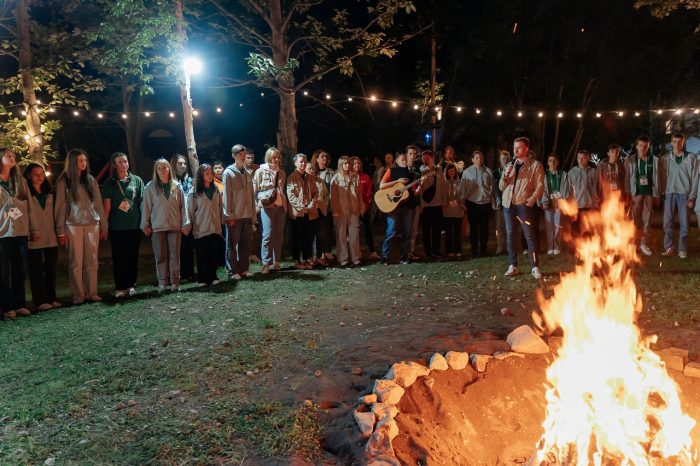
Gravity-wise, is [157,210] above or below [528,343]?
above

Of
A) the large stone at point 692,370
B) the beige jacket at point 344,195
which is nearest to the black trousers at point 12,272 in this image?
the beige jacket at point 344,195

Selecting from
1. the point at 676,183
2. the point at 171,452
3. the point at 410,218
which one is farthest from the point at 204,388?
the point at 676,183

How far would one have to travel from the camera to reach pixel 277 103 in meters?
25.1

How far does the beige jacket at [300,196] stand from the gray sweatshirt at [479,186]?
3208 mm

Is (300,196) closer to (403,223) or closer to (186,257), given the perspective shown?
(403,223)

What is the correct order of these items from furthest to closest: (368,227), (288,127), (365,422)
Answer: (288,127), (368,227), (365,422)

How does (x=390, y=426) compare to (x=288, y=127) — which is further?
(x=288, y=127)

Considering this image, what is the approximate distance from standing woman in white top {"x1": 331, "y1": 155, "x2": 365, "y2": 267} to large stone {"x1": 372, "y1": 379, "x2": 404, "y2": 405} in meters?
6.76

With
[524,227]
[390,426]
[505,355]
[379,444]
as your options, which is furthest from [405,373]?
[524,227]

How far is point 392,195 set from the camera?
11055 millimetres

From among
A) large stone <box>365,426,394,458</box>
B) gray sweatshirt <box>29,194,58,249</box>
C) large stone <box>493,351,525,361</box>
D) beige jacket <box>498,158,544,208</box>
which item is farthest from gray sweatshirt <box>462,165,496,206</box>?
large stone <box>365,426,394,458</box>

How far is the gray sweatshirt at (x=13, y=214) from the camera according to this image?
25.7 ft

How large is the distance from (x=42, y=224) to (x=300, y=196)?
4.53 m

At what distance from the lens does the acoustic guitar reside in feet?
36.1
